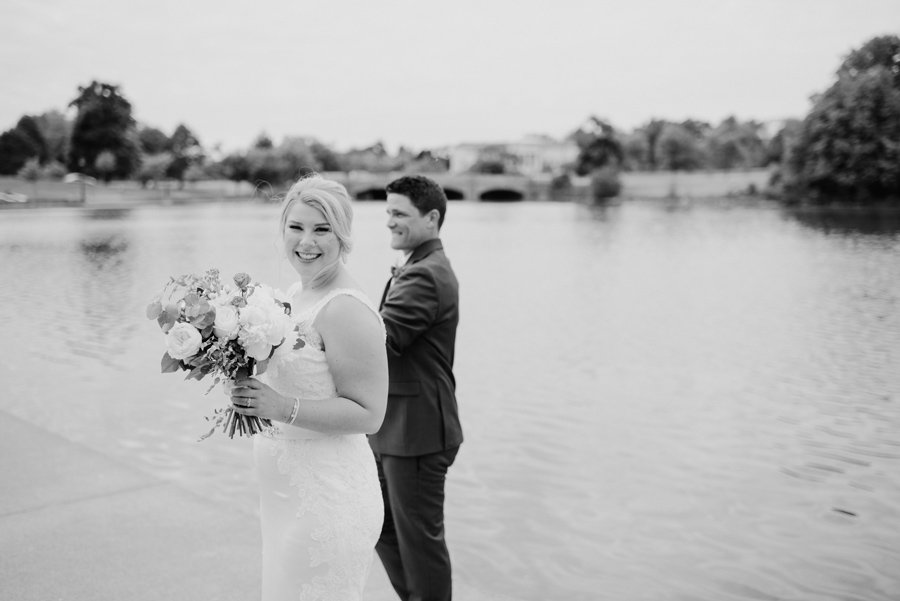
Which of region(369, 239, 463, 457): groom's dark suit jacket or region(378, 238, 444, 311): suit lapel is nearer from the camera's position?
region(369, 239, 463, 457): groom's dark suit jacket

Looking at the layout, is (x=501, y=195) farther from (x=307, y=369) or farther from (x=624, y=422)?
(x=307, y=369)

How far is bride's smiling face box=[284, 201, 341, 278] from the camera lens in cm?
272

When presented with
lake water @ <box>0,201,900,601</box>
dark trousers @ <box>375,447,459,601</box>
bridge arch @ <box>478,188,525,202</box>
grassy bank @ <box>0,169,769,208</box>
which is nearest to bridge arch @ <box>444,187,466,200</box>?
bridge arch @ <box>478,188,525,202</box>

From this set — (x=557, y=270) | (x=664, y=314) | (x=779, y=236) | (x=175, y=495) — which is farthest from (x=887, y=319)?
(x=779, y=236)

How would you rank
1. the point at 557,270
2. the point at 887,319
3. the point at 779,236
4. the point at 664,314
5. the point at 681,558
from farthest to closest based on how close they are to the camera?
the point at 779,236, the point at 557,270, the point at 664,314, the point at 887,319, the point at 681,558

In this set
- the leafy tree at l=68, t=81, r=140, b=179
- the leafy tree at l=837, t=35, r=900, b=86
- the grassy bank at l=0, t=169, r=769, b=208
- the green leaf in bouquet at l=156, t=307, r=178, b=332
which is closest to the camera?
the green leaf in bouquet at l=156, t=307, r=178, b=332

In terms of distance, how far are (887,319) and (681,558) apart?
484 inches

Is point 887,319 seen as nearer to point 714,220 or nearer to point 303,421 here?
point 303,421

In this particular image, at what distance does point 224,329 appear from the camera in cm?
240

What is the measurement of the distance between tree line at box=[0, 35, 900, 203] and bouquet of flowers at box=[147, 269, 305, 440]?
1209 cm

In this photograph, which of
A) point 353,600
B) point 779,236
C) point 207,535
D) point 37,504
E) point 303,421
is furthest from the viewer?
point 779,236

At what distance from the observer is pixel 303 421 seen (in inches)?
101

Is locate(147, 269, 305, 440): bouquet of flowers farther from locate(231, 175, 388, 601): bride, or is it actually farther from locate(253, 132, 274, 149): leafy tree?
locate(253, 132, 274, 149): leafy tree

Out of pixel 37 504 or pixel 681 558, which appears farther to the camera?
pixel 681 558
